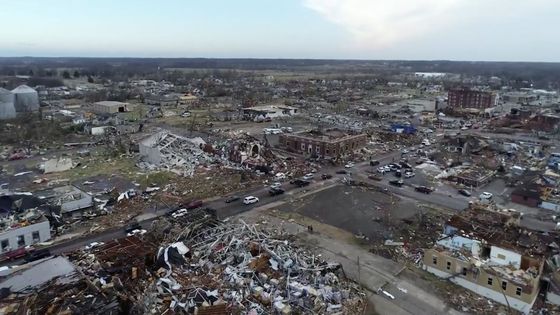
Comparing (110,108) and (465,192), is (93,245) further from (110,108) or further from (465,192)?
(110,108)

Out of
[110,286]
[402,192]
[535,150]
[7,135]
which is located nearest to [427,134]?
[535,150]

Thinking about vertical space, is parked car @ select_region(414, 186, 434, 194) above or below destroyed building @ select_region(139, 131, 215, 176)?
below

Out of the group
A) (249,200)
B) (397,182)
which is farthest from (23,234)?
(397,182)

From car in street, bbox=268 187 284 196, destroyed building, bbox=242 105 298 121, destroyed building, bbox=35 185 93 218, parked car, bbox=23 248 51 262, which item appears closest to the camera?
parked car, bbox=23 248 51 262

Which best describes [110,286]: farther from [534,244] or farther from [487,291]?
[534,244]

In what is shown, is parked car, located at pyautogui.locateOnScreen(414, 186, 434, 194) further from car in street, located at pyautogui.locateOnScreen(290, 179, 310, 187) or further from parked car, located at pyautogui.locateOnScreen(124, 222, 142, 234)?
parked car, located at pyautogui.locateOnScreen(124, 222, 142, 234)

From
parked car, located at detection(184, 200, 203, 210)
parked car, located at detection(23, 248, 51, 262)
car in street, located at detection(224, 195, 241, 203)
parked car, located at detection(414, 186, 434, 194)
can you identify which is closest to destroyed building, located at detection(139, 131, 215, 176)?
car in street, located at detection(224, 195, 241, 203)
